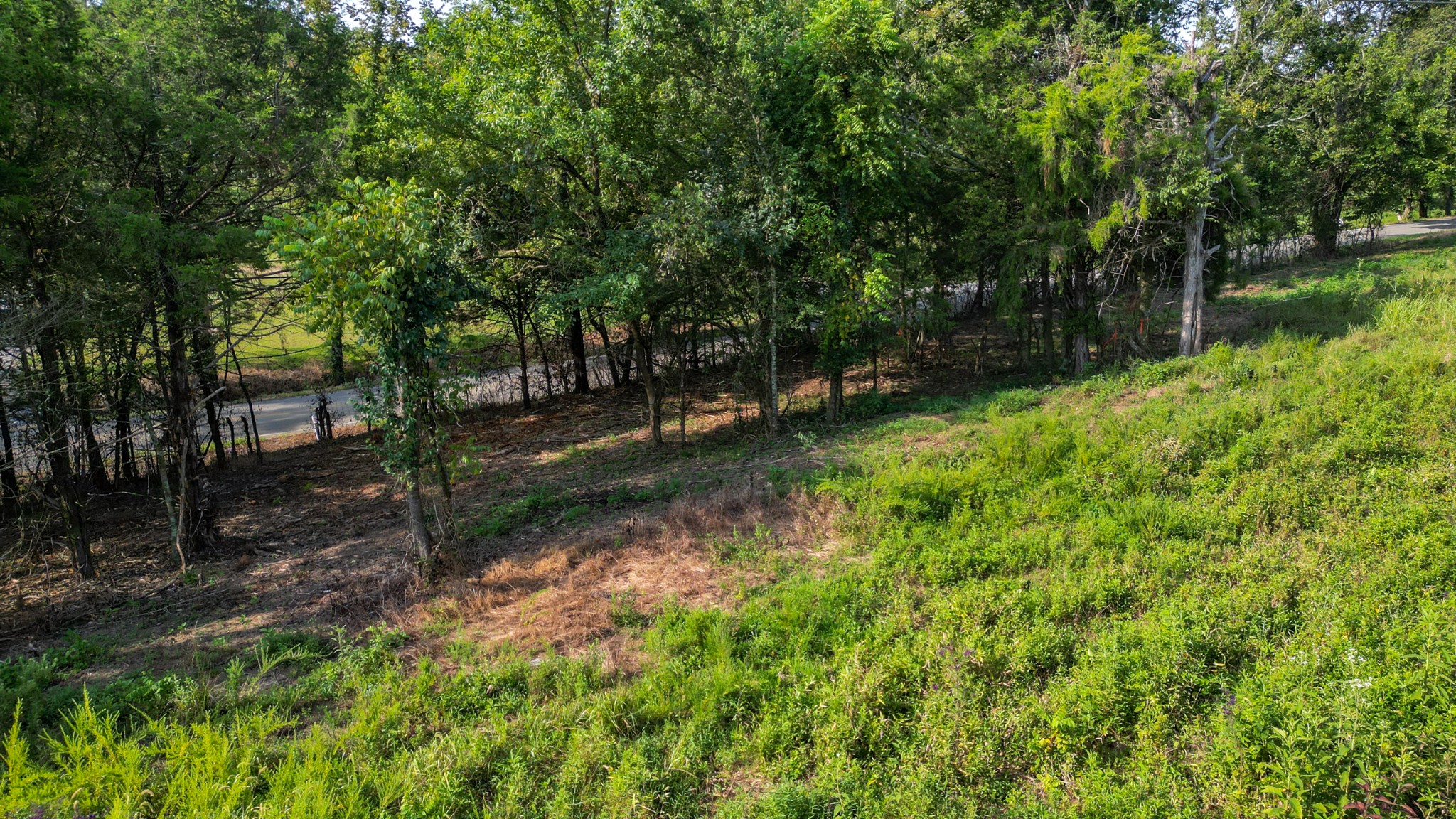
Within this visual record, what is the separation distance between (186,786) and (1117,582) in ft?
22.0

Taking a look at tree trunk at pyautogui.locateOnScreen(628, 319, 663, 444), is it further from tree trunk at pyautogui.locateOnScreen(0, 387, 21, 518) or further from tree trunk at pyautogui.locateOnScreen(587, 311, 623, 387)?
tree trunk at pyautogui.locateOnScreen(0, 387, 21, 518)

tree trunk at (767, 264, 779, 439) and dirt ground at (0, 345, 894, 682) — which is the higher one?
tree trunk at (767, 264, 779, 439)

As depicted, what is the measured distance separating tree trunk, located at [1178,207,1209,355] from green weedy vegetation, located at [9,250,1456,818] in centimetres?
538

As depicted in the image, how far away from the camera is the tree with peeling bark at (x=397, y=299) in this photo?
693 cm

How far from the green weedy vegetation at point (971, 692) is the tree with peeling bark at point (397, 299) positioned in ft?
6.66

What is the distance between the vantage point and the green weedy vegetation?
420 cm

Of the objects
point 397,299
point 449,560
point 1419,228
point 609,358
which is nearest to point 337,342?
point 397,299

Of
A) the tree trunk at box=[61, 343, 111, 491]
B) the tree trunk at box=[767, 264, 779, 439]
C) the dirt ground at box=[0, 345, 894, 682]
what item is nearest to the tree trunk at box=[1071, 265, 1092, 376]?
the tree trunk at box=[767, 264, 779, 439]

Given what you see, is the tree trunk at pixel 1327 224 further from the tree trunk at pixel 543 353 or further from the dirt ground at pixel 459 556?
the tree trunk at pixel 543 353

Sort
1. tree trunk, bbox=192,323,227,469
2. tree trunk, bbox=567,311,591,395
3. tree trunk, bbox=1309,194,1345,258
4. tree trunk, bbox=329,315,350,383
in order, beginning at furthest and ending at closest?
tree trunk, bbox=1309,194,1345,258, tree trunk, bbox=567,311,591,395, tree trunk, bbox=192,323,227,469, tree trunk, bbox=329,315,350,383

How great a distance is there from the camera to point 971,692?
5.04 m

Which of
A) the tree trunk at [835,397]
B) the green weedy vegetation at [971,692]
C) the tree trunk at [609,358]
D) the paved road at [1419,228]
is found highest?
the paved road at [1419,228]

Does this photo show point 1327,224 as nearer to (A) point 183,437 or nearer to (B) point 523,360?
(B) point 523,360

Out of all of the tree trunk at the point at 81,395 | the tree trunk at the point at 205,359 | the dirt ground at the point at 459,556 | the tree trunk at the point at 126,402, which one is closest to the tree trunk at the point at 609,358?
the dirt ground at the point at 459,556
